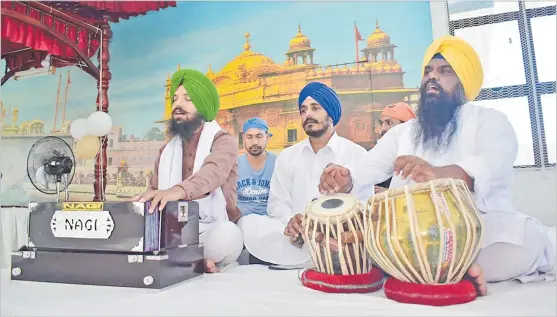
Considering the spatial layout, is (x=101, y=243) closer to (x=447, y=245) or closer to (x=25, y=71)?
(x=447, y=245)

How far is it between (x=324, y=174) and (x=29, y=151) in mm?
2363

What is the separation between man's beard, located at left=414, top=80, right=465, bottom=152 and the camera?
6.83 ft

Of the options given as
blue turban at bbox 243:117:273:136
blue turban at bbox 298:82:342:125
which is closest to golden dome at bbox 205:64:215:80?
blue turban at bbox 243:117:273:136

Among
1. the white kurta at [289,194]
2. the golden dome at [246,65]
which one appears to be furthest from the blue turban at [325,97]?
the golden dome at [246,65]

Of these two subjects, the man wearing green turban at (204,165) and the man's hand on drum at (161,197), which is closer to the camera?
the man's hand on drum at (161,197)

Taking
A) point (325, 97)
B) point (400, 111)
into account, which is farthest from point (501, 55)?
point (325, 97)

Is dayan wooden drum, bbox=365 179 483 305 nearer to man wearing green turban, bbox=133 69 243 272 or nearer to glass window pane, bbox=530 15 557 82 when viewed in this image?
glass window pane, bbox=530 15 557 82

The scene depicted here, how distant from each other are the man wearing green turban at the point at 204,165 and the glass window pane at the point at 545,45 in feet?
5.95

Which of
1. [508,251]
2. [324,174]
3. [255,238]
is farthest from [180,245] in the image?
[508,251]

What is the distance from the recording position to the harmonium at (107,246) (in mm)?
1981

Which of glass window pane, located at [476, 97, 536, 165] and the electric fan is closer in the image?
glass window pane, located at [476, 97, 536, 165]

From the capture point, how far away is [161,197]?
213 cm

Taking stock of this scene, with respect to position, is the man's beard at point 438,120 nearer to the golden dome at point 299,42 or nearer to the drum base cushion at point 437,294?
the drum base cushion at point 437,294

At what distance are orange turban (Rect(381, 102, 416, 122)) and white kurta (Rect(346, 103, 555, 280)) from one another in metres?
0.24
